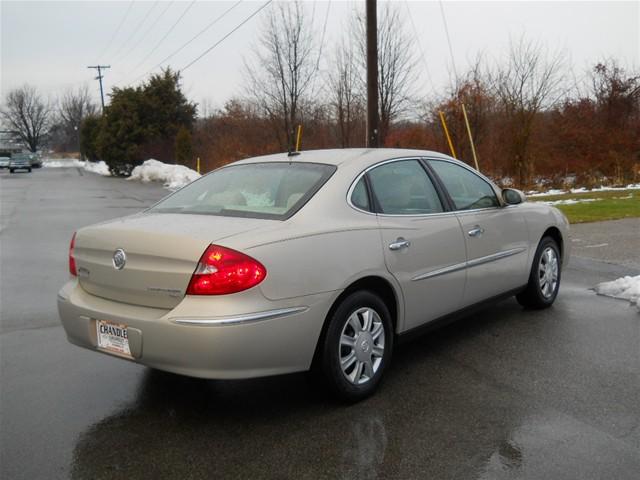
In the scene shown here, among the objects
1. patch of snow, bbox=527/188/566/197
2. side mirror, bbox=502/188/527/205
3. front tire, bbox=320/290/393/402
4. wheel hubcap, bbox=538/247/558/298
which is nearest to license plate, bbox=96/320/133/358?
front tire, bbox=320/290/393/402

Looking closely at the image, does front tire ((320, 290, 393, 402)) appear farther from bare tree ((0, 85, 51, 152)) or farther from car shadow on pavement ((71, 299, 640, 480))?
bare tree ((0, 85, 51, 152))

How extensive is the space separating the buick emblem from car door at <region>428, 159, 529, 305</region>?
8.09 ft

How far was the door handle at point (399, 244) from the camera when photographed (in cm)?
388

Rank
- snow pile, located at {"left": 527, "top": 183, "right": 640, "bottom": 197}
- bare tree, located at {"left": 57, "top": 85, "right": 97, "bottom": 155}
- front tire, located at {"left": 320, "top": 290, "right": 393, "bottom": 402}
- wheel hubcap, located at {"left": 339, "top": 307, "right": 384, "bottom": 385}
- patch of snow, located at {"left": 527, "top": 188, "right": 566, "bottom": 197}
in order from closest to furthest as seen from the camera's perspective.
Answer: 1. front tire, located at {"left": 320, "top": 290, "right": 393, "bottom": 402}
2. wheel hubcap, located at {"left": 339, "top": 307, "right": 384, "bottom": 385}
3. patch of snow, located at {"left": 527, "top": 188, "right": 566, "bottom": 197}
4. snow pile, located at {"left": 527, "top": 183, "right": 640, "bottom": 197}
5. bare tree, located at {"left": 57, "top": 85, "right": 97, "bottom": 155}

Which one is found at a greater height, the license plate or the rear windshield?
the rear windshield

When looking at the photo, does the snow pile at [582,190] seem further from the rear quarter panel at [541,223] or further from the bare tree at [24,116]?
the bare tree at [24,116]

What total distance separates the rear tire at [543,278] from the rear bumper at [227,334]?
2854 millimetres

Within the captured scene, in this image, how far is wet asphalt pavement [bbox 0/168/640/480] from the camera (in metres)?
2.98

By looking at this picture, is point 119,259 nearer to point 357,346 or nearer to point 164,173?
point 357,346

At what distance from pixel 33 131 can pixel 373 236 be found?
11046cm

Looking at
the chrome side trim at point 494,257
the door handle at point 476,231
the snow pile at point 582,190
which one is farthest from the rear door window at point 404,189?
the snow pile at point 582,190

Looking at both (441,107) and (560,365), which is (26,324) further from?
(441,107)

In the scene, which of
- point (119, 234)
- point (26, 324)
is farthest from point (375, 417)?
point (26, 324)

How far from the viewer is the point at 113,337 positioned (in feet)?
11.3
